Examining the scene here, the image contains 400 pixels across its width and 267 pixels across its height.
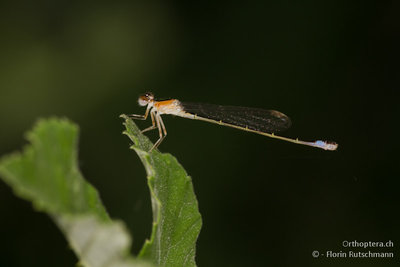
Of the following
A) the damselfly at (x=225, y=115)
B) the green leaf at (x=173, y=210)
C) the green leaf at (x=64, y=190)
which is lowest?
the green leaf at (x=64, y=190)

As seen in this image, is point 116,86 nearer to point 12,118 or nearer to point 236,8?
point 12,118

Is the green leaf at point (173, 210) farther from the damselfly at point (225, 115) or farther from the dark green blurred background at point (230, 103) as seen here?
the dark green blurred background at point (230, 103)

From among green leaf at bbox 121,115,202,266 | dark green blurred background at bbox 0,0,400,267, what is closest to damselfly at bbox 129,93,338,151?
dark green blurred background at bbox 0,0,400,267

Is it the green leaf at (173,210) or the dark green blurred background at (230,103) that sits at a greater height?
the dark green blurred background at (230,103)

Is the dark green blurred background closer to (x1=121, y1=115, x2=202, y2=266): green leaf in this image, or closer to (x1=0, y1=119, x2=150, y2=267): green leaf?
(x1=121, y1=115, x2=202, y2=266): green leaf

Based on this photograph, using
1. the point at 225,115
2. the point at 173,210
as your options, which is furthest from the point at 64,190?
the point at 225,115

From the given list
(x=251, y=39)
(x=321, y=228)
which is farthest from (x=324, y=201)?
(x=251, y=39)

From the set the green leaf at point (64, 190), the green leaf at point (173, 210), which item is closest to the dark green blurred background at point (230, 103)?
the green leaf at point (173, 210)
